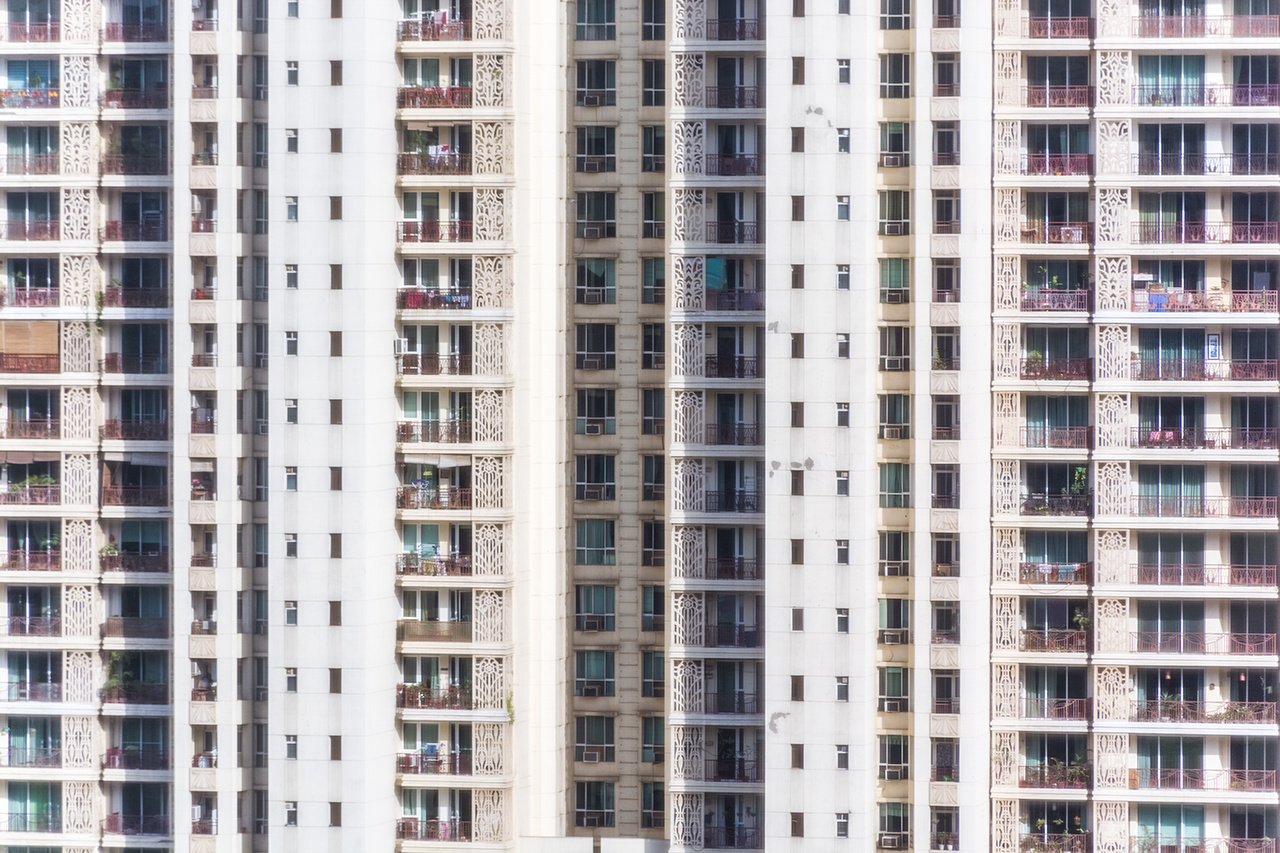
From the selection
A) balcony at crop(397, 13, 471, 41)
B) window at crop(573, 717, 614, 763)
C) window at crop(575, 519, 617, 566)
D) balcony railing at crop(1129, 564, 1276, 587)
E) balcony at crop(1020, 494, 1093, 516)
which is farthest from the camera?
window at crop(573, 717, 614, 763)

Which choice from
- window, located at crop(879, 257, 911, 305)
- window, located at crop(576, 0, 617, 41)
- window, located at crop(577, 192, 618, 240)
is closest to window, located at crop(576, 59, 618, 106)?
window, located at crop(576, 0, 617, 41)

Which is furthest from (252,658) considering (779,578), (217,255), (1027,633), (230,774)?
(1027,633)

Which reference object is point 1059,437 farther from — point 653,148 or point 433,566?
point 433,566

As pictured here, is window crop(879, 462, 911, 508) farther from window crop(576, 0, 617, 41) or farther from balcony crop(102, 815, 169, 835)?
balcony crop(102, 815, 169, 835)

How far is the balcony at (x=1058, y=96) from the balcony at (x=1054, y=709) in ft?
68.9

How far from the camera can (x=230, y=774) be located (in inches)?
2347

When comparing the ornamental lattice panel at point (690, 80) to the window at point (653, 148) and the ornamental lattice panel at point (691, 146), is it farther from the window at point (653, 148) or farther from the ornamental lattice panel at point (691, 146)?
the window at point (653, 148)

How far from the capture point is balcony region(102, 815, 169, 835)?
62.1 m

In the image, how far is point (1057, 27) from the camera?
59.4 meters

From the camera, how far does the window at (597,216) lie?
62500 millimetres

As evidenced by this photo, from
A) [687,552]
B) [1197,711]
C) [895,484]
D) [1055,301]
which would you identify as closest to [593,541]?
[687,552]

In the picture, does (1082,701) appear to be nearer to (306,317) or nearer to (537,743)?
(537,743)

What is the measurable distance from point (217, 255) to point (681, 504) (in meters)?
18.6

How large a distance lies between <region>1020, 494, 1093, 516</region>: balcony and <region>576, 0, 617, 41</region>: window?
22.8m
